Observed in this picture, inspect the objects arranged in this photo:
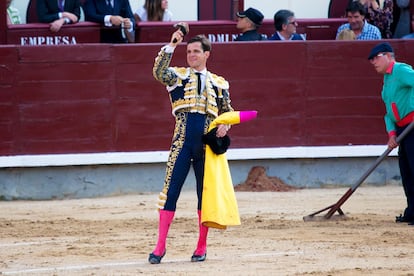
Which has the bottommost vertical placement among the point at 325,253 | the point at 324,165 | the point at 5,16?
the point at 324,165

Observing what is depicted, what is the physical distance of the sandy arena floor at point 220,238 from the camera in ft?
24.8

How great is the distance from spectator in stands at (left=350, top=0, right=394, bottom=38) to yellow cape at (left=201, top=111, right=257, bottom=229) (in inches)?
208

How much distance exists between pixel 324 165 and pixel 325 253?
13.0 ft

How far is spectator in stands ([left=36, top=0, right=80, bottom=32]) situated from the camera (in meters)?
11.6

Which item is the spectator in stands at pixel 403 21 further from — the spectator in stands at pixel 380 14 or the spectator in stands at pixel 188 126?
the spectator in stands at pixel 188 126

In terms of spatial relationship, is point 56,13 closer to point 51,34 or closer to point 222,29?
point 51,34

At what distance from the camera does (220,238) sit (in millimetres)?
8914

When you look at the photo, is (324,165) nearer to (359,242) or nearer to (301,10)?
(301,10)

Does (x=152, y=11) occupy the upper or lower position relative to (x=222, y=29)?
upper

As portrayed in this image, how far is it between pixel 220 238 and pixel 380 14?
4558 millimetres

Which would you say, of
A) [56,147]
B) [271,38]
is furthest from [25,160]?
[271,38]

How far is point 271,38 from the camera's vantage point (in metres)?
12.1

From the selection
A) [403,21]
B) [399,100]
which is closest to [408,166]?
[399,100]

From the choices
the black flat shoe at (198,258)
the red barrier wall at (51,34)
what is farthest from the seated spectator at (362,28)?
the black flat shoe at (198,258)
